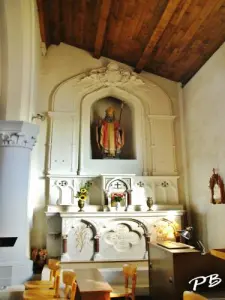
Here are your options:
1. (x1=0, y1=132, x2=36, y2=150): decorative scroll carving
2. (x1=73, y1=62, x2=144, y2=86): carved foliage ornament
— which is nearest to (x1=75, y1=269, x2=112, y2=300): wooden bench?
(x1=0, y1=132, x2=36, y2=150): decorative scroll carving

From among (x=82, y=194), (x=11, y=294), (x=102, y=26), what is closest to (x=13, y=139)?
(x=82, y=194)

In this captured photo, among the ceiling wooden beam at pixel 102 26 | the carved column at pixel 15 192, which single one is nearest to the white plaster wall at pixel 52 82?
the ceiling wooden beam at pixel 102 26

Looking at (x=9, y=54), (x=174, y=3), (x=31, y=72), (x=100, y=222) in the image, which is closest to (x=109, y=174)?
(x=100, y=222)

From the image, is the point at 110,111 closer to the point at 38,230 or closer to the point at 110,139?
Answer: the point at 110,139

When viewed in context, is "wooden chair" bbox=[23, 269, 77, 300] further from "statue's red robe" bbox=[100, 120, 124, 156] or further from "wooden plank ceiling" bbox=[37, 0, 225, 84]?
"wooden plank ceiling" bbox=[37, 0, 225, 84]

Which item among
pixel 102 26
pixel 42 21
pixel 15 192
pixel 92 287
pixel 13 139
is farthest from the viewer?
pixel 42 21

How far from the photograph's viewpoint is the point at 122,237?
245 inches

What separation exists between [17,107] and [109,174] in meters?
2.46

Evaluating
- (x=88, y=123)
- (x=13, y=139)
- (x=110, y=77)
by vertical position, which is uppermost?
(x=110, y=77)

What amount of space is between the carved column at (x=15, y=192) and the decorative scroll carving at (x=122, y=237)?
5.68 feet

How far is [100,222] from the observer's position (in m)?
6.16

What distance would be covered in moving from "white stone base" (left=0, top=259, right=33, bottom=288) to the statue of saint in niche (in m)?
3.09

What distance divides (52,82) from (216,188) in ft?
15.1

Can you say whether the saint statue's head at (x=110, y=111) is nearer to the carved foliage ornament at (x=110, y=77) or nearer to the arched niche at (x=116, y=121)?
the arched niche at (x=116, y=121)
